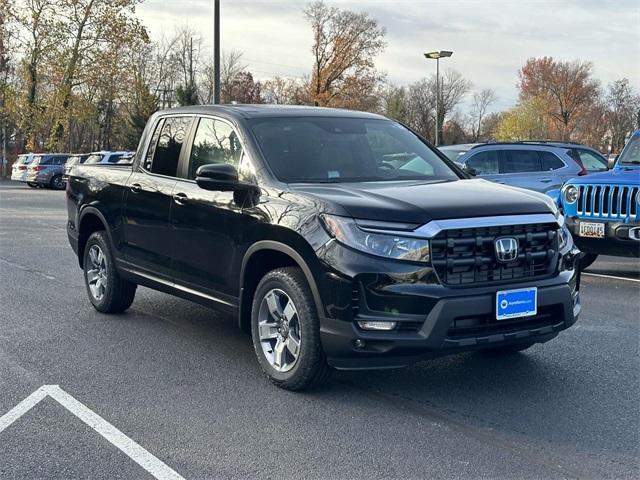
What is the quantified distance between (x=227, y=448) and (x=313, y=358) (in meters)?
0.94

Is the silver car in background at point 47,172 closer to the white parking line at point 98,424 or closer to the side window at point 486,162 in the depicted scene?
the side window at point 486,162

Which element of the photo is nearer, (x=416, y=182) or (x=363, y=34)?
(x=416, y=182)

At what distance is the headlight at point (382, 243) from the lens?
4.48 metres

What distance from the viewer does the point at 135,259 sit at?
671 cm

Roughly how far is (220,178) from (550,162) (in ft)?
32.2

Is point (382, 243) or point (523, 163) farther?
point (523, 163)

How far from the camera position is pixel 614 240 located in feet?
29.6

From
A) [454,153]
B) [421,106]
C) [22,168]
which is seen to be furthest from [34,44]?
[421,106]

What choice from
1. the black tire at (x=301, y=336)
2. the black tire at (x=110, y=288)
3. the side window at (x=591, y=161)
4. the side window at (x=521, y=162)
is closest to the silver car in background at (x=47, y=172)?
the side window at (x=521, y=162)

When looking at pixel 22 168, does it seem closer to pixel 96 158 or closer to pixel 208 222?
pixel 96 158

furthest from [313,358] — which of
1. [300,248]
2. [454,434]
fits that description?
[454,434]

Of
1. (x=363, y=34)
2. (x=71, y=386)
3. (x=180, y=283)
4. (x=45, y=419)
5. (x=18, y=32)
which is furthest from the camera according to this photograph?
(x=363, y=34)

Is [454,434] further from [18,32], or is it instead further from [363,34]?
[363,34]

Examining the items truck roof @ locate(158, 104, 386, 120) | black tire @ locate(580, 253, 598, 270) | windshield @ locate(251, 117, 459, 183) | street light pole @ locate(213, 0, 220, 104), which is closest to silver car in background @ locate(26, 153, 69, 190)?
street light pole @ locate(213, 0, 220, 104)
